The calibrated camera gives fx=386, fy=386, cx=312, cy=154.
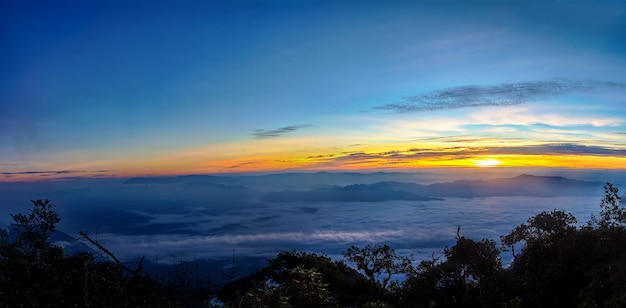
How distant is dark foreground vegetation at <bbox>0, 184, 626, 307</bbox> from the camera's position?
774 cm

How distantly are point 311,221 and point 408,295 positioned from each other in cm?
16905

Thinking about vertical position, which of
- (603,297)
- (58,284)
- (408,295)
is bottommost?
(408,295)

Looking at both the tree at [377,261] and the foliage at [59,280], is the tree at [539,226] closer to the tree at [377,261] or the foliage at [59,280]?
the tree at [377,261]

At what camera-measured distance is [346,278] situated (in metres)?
11.6

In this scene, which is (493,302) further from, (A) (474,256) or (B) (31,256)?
(B) (31,256)

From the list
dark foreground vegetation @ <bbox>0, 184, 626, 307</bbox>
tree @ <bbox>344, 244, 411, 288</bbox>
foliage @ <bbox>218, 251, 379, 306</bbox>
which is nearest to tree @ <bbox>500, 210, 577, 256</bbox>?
dark foreground vegetation @ <bbox>0, 184, 626, 307</bbox>

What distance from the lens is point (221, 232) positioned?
6624 inches

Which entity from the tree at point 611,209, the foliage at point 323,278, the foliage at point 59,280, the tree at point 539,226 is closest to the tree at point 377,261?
the foliage at point 323,278

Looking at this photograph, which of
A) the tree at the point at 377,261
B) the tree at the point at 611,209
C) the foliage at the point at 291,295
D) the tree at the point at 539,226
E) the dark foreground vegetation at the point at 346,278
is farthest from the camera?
the tree at the point at 377,261

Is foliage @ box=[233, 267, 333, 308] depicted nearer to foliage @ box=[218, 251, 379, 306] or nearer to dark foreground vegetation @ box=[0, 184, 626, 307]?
dark foreground vegetation @ box=[0, 184, 626, 307]

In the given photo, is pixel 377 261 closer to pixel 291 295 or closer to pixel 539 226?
pixel 539 226

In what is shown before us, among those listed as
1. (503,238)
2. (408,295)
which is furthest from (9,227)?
(503,238)

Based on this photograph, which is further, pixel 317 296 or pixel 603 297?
pixel 603 297

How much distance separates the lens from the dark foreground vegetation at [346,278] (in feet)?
25.4
